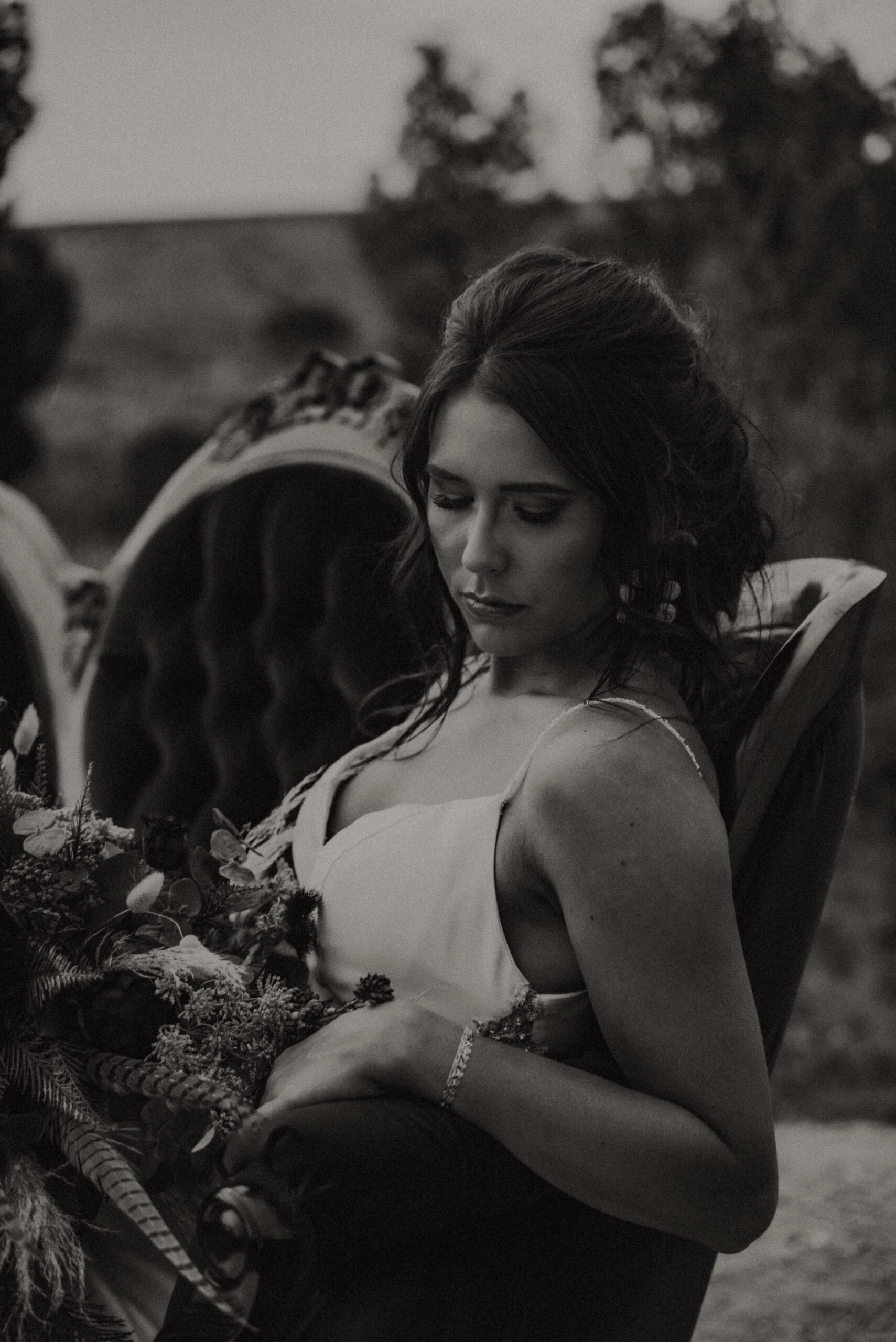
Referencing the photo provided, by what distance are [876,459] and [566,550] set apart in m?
4.05

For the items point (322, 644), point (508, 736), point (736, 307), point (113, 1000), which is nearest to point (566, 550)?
Answer: point (508, 736)

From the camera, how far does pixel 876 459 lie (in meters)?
5.35

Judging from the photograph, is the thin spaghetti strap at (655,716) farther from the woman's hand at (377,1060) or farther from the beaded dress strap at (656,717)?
the woman's hand at (377,1060)

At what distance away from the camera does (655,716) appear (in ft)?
5.15

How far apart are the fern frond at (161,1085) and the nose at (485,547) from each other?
661mm

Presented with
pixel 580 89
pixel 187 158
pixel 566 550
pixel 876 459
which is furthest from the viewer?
pixel 187 158

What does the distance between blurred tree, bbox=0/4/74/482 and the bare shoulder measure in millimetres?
5992

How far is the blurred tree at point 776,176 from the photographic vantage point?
457 centimetres

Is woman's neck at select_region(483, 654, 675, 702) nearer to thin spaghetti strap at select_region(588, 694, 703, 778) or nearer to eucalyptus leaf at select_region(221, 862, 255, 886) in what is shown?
thin spaghetti strap at select_region(588, 694, 703, 778)

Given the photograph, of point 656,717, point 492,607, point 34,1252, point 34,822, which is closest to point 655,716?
point 656,717

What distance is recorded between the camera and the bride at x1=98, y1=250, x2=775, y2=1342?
139cm

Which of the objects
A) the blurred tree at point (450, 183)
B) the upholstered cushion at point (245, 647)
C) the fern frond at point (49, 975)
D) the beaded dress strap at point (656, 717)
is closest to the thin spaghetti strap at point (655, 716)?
the beaded dress strap at point (656, 717)

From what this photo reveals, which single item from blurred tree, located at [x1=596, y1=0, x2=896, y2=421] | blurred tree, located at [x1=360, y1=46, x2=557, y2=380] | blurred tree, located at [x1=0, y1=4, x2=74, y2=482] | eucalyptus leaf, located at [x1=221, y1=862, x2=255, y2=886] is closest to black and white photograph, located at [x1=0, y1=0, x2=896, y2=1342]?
eucalyptus leaf, located at [x1=221, y1=862, x2=255, y2=886]

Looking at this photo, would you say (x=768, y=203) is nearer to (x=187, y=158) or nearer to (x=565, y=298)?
(x=187, y=158)
